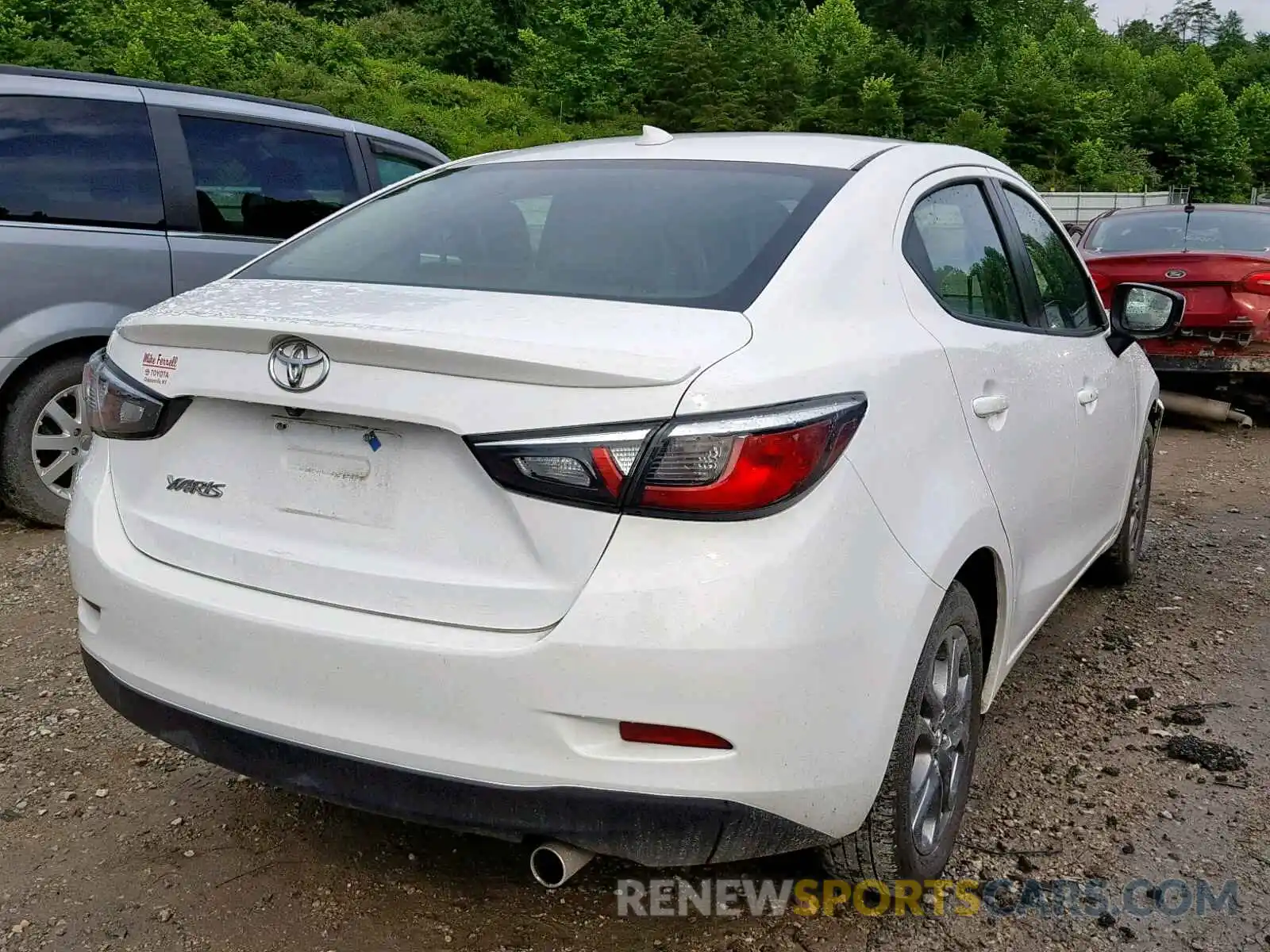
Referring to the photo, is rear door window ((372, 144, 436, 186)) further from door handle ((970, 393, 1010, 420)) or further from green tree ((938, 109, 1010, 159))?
green tree ((938, 109, 1010, 159))

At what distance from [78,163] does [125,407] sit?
3.32m

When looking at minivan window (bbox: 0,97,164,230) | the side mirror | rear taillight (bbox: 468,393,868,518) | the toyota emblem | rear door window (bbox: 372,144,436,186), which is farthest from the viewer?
rear door window (bbox: 372,144,436,186)

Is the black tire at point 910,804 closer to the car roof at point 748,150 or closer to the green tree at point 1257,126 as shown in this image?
the car roof at point 748,150

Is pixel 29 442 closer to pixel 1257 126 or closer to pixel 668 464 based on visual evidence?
pixel 668 464

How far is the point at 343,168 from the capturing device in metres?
6.07

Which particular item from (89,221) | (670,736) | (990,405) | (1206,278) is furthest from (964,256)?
(1206,278)

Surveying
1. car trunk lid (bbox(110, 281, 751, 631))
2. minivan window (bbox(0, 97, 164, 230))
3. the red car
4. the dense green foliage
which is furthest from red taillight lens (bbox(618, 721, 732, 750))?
the dense green foliage

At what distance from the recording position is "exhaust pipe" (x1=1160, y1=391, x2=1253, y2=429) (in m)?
8.32

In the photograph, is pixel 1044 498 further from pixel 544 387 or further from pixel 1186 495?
pixel 1186 495

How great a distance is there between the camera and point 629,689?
1817 millimetres

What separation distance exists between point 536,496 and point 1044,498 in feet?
5.34

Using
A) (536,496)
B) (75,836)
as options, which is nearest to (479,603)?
(536,496)

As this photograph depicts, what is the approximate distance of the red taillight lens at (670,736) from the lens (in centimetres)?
185

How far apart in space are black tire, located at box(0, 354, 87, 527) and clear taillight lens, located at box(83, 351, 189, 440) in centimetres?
291
